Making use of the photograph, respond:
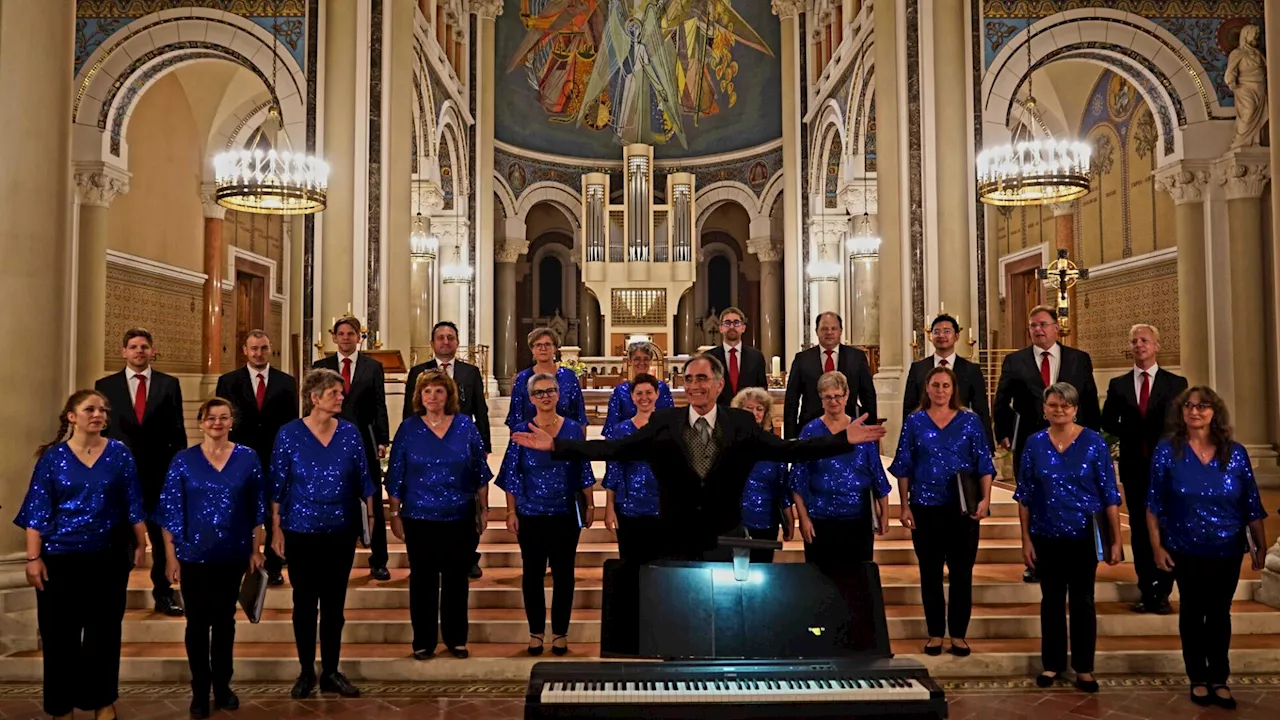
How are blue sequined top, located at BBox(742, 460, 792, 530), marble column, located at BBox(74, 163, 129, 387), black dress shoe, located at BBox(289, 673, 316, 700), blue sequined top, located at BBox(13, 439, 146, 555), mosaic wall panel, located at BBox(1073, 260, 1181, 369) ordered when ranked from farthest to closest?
mosaic wall panel, located at BBox(1073, 260, 1181, 369) < marble column, located at BBox(74, 163, 129, 387) < blue sequined top, located at BBox(742, 460, 792, 530) < black dress shoe, located at BBox(289, 673, 316, 700) < blue sequined top, located at BBox(13, 439, 146, 555)

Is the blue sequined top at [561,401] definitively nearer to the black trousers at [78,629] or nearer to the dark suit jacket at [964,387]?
the dark suit jacket at [964,387]

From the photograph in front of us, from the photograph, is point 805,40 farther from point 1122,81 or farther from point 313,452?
point 313,452

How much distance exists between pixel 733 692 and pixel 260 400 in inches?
146

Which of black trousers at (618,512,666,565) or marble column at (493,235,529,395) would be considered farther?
marble column at (493,235,529,395)

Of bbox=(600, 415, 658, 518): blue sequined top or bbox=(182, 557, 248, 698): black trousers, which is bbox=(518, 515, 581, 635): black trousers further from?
bbox=(182, 557, 248, 698): black trousers

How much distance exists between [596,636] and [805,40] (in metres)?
14.6

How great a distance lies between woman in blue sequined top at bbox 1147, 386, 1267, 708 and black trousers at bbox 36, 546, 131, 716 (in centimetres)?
438

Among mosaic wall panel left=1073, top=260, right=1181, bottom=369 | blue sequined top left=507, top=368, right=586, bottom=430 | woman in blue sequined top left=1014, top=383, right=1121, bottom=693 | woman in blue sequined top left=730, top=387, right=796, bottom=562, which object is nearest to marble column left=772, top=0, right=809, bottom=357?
mosaic wall panel left=1073, top=260, right=1181, bottom=369

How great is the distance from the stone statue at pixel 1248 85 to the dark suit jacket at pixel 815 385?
6260 mm

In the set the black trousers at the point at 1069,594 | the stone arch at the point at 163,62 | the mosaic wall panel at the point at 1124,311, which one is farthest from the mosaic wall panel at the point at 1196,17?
the stone arch at the point at 163,62

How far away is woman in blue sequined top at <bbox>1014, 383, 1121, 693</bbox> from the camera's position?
4.07m

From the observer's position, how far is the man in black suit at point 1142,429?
4.86m

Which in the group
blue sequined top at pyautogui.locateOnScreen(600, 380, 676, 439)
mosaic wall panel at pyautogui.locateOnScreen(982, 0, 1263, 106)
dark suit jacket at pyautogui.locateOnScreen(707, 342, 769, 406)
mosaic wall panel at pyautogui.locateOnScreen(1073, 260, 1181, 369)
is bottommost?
blue sequined top at pyautogui.locateOnScreen(600, 380, 676, 439)

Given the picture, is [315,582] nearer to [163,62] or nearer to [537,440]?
[537,440]
